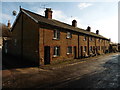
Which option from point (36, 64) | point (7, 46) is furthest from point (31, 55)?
point (7, 46)

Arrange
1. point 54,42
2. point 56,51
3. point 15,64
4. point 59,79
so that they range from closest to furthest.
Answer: point 59,79
point 15,64
point 54,42
point 56,51

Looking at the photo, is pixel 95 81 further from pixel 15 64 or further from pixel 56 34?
pixel 15 64

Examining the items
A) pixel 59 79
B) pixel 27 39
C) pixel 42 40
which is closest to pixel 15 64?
pixel 27 39

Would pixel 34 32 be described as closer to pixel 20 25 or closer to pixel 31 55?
pixel 31 55

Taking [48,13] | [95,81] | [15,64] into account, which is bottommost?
[95,81]

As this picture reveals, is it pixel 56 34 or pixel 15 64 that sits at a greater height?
pixel 56 34

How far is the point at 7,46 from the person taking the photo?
69.9 feet

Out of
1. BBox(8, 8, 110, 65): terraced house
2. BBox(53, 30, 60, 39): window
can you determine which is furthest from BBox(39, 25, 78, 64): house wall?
BBox(53, 30, 60, 39): window

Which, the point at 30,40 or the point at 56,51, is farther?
the point at 56,51

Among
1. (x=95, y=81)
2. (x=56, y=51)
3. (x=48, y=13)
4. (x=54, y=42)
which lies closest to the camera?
(x=95, y=81)

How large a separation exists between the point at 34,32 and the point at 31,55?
3.40 metres

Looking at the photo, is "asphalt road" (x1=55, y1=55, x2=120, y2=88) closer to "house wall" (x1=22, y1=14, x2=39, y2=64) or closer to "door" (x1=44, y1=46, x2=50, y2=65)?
"door" (x1=44, y1=46, x2=50, y2=65)

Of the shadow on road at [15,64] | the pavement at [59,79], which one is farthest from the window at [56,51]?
the pavement at [59,79]

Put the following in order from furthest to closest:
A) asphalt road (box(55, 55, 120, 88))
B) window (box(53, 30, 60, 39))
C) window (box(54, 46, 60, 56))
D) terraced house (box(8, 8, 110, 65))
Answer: window (box(53, 30, 60, 39)) < window (box(54, 46, 60, 56)) < terraced house (box(8, 8, 110, 65)) < asphalt road (box(55, 55, 120, 88))
